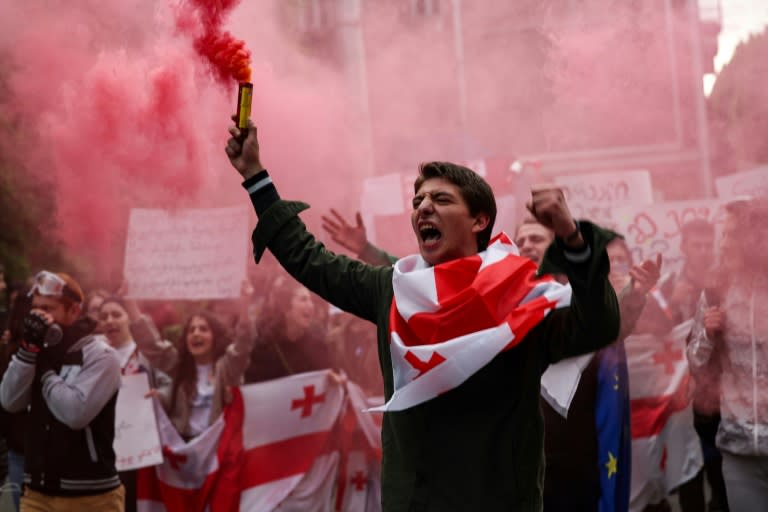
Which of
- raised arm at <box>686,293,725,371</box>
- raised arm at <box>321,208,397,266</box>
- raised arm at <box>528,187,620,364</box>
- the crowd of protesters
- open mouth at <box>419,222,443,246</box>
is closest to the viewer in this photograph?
raised arm at <box>528,187,620,364</box>

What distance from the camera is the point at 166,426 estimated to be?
526 cm

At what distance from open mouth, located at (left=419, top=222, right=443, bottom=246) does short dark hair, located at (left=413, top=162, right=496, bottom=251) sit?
0.33 feet

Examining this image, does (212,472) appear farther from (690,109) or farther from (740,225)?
(690,109)

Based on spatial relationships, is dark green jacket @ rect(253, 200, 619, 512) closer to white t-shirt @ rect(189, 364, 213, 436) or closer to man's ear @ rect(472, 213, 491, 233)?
man's ear @ rect(472, 213, 491, 233)

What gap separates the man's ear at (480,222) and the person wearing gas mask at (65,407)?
8.18 feet

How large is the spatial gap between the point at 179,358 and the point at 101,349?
3.11ft

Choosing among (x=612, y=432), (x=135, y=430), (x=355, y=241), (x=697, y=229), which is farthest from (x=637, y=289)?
(x=135, y=430)

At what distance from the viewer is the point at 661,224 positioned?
6141 mm

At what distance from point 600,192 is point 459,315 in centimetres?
434

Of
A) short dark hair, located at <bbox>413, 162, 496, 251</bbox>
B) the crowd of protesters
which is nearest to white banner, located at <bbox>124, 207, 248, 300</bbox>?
the crowd of protesters

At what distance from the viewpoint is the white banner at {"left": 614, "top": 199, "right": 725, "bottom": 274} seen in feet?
20.0

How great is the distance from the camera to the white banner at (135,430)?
202 inches

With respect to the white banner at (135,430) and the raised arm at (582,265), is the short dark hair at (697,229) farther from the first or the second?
the raised arm at (582,265)

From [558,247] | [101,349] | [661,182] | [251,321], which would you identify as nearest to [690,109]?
[661,182]
